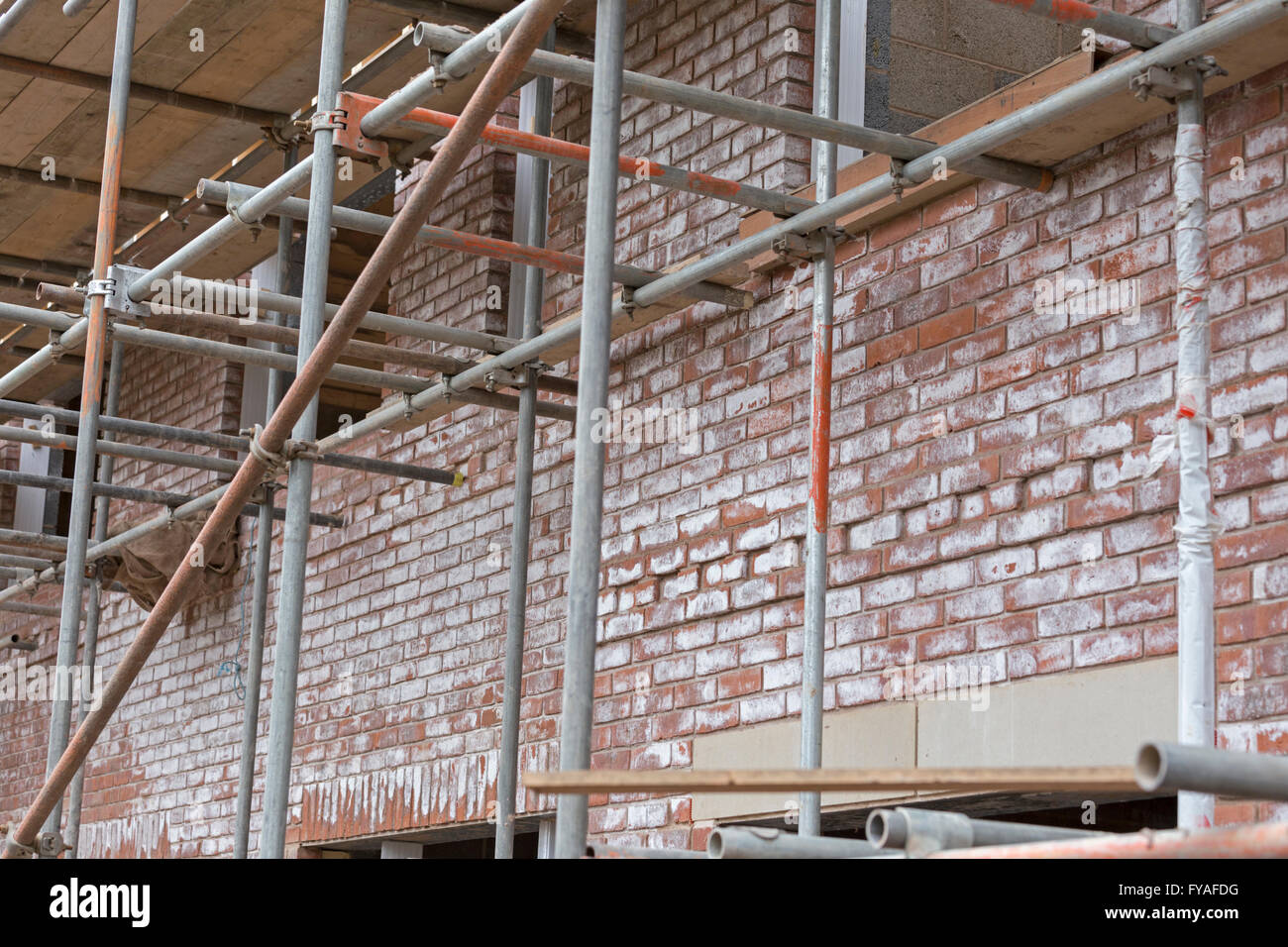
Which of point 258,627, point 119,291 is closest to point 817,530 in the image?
point 119,291

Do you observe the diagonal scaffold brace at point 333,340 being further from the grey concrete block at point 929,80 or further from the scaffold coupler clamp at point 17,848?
the grey concrete block at point 929,80

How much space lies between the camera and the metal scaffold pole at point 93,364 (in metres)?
5.31

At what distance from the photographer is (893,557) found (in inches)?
183

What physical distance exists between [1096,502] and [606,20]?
1.59 meters

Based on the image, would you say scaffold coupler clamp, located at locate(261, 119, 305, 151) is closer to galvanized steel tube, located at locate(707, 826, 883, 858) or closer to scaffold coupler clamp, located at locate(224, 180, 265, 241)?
scaffold coupler clamp, located at locate(224, 180, 265, 241)

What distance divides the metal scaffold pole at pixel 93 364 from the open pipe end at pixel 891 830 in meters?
3.55

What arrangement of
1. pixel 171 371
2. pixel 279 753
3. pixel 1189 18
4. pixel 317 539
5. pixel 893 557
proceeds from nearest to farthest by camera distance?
pixel 1189 18 → pixel 279 753 → pixel 893 557 → pixel 317 539 → pixel 171 371

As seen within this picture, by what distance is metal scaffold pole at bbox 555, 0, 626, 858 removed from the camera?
10.0ft

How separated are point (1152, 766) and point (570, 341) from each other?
3779mm

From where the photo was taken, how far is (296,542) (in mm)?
4328

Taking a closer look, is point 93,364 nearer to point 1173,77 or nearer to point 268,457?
point 268,457

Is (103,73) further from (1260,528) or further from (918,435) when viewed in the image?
(1260,528)

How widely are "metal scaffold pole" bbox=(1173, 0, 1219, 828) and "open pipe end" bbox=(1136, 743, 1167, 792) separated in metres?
1.58
